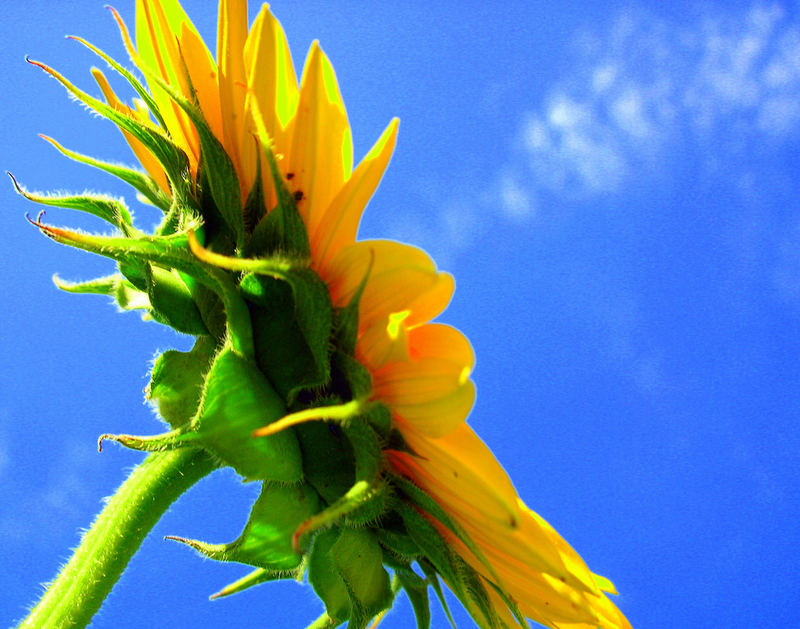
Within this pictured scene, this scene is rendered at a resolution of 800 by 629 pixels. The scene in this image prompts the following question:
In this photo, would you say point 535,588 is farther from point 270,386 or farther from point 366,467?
point 270,386

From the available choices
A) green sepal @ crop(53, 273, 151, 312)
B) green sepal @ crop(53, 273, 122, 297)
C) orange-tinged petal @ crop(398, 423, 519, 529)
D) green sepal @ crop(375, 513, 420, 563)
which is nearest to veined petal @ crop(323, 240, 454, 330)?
orange-tinged petal @ crop(398, 423, 519, 529)

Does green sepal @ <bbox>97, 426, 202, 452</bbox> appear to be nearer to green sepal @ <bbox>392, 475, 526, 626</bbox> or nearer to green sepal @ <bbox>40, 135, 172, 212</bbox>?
green sepal @ <bbox>392, 475, 526, 626</bbox>

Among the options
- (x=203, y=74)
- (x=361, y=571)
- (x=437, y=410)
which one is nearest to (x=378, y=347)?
(x=437, y=410)

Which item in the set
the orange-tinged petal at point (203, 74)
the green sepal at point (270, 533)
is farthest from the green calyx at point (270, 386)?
the orange-tinged petal at point (203, 74)

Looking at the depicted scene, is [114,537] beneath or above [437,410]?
beneath

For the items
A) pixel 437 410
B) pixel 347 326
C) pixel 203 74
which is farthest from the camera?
pixel 203 74

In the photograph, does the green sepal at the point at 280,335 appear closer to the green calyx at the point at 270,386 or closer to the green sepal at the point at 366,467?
the green calyx at the point at 270,386
